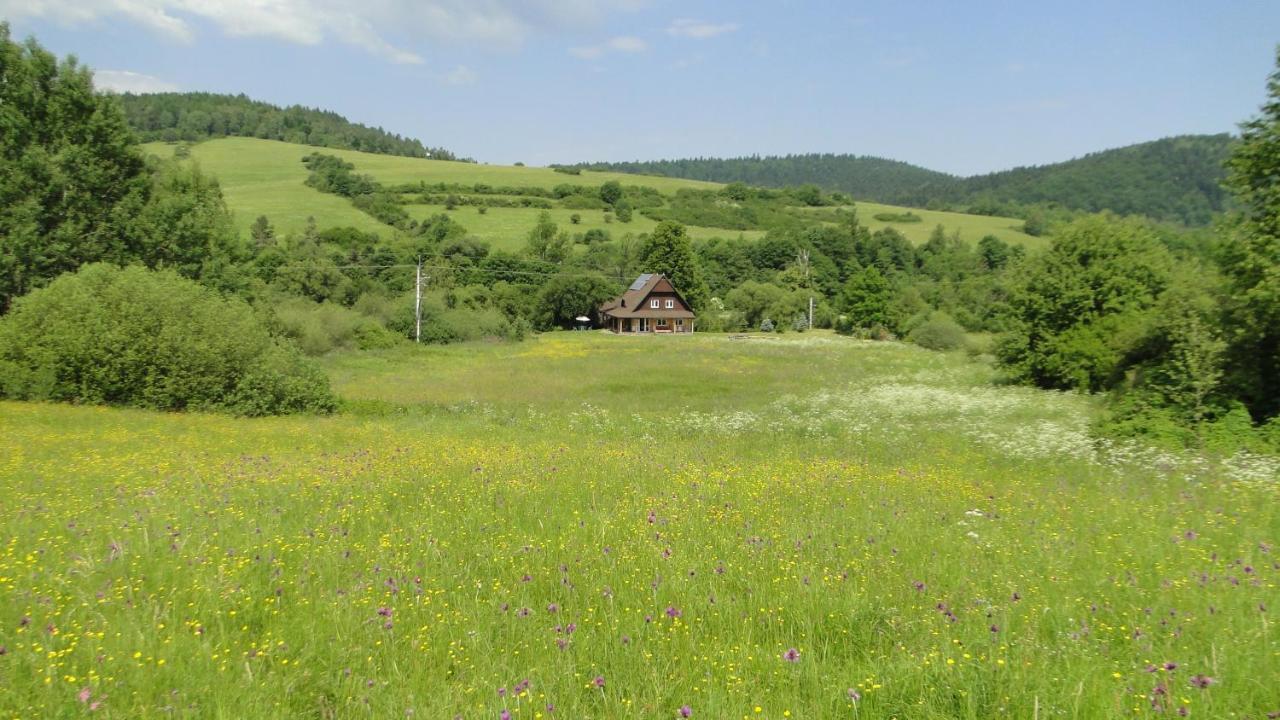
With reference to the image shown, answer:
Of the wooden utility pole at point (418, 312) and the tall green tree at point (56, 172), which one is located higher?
the tall green tree at point (56, 172)

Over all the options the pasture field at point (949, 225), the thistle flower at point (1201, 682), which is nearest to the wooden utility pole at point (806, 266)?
the pasture field at point (949, 225)

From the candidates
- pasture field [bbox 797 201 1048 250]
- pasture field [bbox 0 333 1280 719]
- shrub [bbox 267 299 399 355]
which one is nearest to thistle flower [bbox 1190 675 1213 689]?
pasture field [bbox 0 333 1280 719]

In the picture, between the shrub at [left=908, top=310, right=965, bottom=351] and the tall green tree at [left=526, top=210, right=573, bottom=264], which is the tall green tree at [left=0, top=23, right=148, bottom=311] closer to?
the shrub at [left=908, top=310, right=965, bottom=351]

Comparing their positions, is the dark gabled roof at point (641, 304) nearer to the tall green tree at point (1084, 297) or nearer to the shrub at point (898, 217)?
the tall green tree at point (1084, 297)

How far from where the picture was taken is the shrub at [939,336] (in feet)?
191

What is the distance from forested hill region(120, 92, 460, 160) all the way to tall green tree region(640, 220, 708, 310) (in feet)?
330

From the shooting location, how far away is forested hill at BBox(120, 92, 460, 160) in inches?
5418

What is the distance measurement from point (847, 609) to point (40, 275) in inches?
1384

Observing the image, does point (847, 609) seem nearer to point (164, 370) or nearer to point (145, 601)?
point (145, 601)

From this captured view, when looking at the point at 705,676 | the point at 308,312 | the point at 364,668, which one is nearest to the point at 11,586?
the point at 364,668

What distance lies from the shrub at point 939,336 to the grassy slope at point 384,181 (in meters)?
55.2

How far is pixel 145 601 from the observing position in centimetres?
495

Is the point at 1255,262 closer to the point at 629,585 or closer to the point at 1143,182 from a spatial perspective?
the point at 629,585

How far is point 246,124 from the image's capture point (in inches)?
6083
